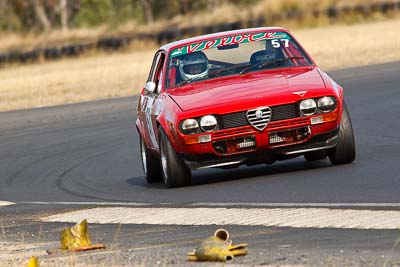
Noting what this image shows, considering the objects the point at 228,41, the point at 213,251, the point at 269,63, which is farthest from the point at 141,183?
the point at 213,251

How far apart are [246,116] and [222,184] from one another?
98 cm

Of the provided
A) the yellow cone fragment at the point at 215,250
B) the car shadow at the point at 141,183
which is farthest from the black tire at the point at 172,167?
the yellow cone fragment at the point at 215,250

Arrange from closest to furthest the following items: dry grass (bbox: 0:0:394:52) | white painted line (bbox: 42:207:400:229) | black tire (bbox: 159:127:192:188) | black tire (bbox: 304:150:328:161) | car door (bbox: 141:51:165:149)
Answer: white painted line (bbox: 42:207:400:229), black tire (bbox: 159:127:192:188), car door (bbox: 141:51:165:149), black tire (bbox: 304:150:328:161), dry grass (bbox: 0:0:394:52)

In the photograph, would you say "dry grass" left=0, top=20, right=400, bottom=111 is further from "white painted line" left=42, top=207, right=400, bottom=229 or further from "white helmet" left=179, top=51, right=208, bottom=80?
"white painted line" left=42, top=207, right=400, bottom=229

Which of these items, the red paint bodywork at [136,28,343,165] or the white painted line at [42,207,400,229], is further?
the red paint bodywork at [136,28,343,165]

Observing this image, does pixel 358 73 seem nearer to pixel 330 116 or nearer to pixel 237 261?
pixel 330 116

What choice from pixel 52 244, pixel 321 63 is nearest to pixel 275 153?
pixel 52 244

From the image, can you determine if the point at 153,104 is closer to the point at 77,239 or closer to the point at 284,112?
the point at 284,112

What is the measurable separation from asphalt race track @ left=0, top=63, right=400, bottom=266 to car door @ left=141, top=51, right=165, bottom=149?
21.1 inches

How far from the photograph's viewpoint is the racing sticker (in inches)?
487

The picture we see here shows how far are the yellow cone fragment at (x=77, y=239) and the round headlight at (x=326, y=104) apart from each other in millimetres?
3661

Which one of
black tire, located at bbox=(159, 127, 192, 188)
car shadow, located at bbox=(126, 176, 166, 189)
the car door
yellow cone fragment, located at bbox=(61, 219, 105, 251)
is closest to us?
yellow cone fragment, located at bbox=(61, 219, 105, 251)

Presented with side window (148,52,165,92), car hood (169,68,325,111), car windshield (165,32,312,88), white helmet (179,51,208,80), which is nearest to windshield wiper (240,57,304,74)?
car windshield (165,32,312,88)

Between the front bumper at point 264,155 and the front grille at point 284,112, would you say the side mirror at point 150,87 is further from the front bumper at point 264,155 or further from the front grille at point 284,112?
the front grille at point 284,112
